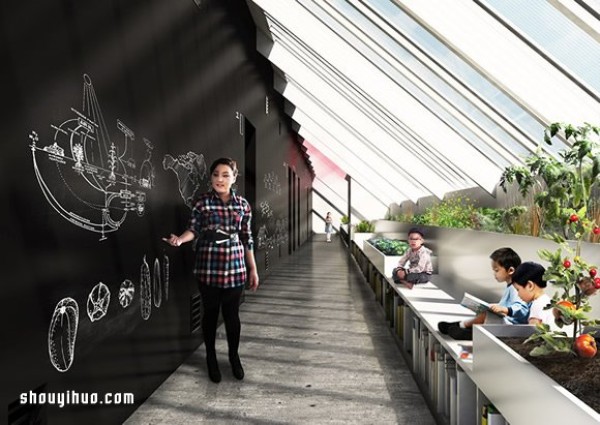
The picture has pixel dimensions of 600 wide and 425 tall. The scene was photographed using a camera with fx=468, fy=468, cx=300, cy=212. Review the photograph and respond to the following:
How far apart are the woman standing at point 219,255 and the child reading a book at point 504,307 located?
1.48m

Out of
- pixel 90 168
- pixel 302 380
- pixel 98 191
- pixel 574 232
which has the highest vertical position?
pixel 90 168

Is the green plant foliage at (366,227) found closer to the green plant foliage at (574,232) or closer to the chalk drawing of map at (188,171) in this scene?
the chalk drawing of map at (188,171)

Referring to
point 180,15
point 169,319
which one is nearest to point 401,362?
point 169,319

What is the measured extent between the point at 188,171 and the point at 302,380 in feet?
6.57

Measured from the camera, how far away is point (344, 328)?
504cm

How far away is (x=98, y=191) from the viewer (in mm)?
2477

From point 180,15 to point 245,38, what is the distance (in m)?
3.14

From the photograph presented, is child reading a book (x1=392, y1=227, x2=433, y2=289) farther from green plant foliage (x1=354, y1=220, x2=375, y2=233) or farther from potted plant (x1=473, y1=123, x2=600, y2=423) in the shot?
green plant foliage (x1=354, y1=220, x2=375, y2=233)

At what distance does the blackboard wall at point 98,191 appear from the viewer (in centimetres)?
183

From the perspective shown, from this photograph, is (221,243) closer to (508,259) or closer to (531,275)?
(508,259)

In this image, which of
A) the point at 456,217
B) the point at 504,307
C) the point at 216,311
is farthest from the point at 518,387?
the point at 456,217

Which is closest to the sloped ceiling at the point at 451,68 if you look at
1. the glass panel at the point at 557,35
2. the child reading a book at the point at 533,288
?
the glass panel at the point at 557,35

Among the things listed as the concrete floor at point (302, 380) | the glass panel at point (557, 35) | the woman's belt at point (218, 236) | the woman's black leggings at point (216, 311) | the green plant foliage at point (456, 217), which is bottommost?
the concrete floor at point (302, 380)

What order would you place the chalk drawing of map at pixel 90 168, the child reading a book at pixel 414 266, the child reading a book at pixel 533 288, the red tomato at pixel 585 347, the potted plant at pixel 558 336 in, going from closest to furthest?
the potted plant at pixel 558 336 → the red tomato at pixel 585 347 → the chalk drawing of map at pixel 90 168 → the child reading a book at pixel 533 288 → the child reading a book at pixel 414 266
